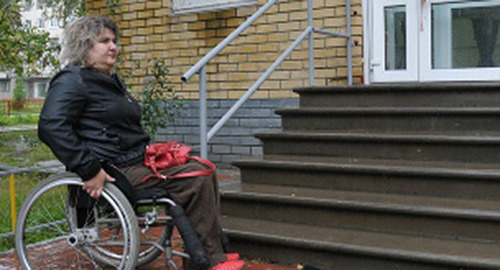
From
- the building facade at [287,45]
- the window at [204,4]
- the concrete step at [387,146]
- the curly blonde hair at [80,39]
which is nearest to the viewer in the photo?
the curly blonde hair at [80,39]

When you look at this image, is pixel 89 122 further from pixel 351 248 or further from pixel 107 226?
pixel 351 248

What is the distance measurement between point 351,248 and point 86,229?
57.7 inches

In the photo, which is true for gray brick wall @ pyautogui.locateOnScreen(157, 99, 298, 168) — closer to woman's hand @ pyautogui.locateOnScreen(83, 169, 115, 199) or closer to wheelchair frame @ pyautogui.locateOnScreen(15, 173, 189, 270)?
wheelchair frame @ pyautogui.locateOnScreen(15, 173, 189, 270)

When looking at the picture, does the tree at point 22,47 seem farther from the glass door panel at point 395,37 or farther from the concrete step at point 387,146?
the concrete step at point 387,146

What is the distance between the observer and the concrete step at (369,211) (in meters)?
3.46

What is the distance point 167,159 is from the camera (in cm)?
335

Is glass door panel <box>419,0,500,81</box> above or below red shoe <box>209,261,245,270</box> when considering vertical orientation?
above

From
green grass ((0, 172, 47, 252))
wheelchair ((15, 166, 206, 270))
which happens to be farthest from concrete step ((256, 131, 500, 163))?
green grass ((0, 172, 47, 252))

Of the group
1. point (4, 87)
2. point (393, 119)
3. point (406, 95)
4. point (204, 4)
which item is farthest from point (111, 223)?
point (4, 87)

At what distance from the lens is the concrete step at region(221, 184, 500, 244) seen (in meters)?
3.46

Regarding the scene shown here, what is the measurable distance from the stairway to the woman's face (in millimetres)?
1306

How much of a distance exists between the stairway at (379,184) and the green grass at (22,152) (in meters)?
5.65

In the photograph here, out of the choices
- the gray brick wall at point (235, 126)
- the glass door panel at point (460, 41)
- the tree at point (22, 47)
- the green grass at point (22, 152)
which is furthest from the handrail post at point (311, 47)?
the tree at point (22, 47)

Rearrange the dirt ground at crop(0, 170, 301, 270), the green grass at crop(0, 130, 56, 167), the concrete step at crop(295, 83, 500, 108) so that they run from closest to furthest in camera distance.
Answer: the dirt ground at crop(0, 170, 301, 270)
the concrete step at crop(295, 83, 500, 108)
the green grass at crop(0, 130, 56, 167)
